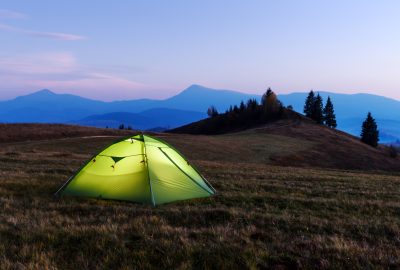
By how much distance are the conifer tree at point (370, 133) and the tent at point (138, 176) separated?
108 m

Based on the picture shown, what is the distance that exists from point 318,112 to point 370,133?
851 inches

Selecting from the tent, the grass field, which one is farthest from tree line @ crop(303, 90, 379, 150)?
the grass field

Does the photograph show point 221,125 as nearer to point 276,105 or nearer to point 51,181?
point 276,105

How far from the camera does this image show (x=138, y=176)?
498 inches

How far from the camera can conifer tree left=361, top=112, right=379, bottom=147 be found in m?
111

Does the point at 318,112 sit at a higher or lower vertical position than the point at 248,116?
higher

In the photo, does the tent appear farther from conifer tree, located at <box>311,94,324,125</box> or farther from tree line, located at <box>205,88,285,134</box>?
conifer tree, located at <box>311,94,324,125</box>

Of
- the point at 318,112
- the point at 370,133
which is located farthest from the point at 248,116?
the point at 370,133

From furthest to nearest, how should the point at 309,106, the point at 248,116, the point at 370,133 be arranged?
the point at 248,116 → the point at 309,106 → the point at 370,133

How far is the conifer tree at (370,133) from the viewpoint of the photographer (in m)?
111

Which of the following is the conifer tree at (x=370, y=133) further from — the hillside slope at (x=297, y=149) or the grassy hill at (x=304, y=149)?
the hillside slope at (x=297, y=149)

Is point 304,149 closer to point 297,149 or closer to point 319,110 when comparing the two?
point 297,149

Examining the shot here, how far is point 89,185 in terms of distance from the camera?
12.8 metres

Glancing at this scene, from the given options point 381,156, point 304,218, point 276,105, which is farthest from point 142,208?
point 276,105
